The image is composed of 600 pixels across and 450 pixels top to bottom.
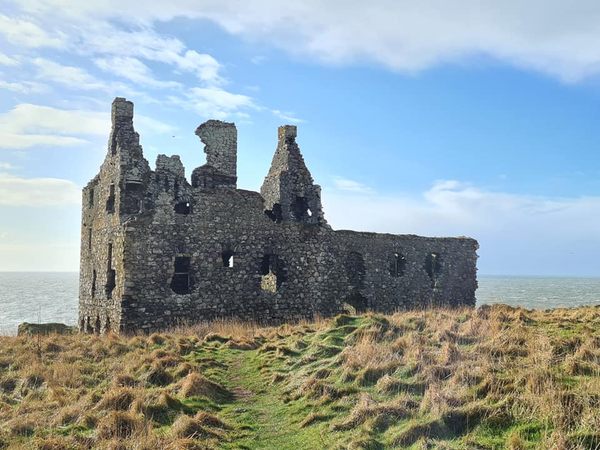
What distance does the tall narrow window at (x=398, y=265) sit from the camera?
2986cm

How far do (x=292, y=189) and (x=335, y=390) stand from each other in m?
17.3

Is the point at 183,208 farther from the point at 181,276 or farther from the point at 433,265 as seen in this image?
the point at 433,265

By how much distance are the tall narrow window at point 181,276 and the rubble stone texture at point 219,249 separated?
1.7 inches

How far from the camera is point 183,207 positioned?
78.8 feet

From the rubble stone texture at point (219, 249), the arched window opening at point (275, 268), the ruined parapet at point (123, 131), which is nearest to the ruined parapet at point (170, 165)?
the rubble stone texture at point (219, 249)

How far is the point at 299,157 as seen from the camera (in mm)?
28281

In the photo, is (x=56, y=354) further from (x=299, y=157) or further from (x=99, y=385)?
(x=299, y=157)

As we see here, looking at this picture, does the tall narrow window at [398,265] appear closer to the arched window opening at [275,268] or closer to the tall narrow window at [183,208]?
the arched window opening at [275,268]

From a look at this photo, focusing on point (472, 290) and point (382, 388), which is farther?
point (472, 290)

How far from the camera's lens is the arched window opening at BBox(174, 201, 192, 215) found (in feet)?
78.1

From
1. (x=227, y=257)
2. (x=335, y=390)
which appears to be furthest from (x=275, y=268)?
(x=335, y=390)

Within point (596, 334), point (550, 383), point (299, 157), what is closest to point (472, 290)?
point (299, 157)

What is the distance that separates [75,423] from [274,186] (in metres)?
19.1

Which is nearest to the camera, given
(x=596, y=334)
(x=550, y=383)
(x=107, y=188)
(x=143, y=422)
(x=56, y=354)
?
(x=550, y=383)
